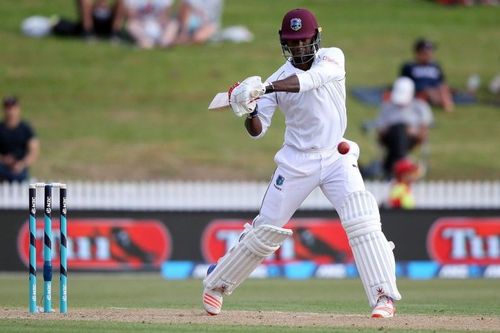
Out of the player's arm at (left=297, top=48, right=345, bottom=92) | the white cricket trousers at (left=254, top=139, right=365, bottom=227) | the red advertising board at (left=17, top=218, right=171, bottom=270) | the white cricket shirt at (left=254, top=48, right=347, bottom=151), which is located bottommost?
the red advertising board at (left=17, top=218, right=171, bottom=270)

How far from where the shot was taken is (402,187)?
16.2m

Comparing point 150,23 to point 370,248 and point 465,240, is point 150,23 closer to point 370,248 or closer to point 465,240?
point 465,240

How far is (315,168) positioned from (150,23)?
16759 millimetres

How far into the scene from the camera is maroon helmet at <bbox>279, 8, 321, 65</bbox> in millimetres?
8555

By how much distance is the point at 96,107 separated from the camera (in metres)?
24.2

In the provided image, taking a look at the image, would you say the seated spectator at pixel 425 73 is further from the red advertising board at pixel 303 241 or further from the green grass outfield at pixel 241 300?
the green grass outfield at pixel 241 300

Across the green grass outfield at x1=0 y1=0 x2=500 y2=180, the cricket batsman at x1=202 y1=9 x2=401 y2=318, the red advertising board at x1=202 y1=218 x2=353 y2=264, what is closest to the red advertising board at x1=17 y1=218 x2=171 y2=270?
the red advertising board at x1=202 y1=218 x2=353 y2=264

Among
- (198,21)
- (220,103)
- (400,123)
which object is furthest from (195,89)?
(220,103)

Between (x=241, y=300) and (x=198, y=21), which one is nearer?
(x=241, y=300)

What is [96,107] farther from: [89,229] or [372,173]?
[89,229]

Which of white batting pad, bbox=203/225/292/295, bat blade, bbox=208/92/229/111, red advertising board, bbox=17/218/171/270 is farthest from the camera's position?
red advertising board, bbox=17/218/171/270

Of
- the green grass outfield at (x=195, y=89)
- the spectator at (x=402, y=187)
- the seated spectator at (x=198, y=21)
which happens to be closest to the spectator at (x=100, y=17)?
the green grass outfield at (x=195, y=89)

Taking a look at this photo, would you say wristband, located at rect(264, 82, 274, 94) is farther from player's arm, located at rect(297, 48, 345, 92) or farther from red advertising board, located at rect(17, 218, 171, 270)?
red advertising board, located at rect(17, 218, 171, 270)

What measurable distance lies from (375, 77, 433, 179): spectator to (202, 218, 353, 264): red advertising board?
121 inches
